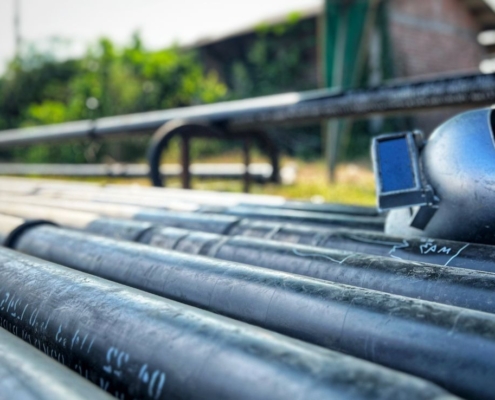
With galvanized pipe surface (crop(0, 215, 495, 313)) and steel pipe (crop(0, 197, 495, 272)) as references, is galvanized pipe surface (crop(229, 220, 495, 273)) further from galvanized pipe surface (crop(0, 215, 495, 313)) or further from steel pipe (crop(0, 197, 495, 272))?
galvanized pipe surface (crop(0, 215, 495, 313))

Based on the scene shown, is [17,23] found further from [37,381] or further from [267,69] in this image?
[37,381]

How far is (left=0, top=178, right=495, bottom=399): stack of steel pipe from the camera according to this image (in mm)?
582

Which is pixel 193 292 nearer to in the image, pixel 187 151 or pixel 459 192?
pixel 459 192

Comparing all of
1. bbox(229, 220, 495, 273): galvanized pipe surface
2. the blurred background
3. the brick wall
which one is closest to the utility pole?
the blurred background

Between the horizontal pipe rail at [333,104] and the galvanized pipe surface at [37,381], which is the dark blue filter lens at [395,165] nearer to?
the galvanized pipe surface at [37,381]

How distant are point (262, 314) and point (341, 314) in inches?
5.6

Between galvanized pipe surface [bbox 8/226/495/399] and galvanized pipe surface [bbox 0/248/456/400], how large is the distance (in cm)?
10

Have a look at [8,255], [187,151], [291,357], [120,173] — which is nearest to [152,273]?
[8,255]

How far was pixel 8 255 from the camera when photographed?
3.82 feet

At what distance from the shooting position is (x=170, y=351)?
25.6 inches

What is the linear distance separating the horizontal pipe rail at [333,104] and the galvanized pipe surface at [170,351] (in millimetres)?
1839

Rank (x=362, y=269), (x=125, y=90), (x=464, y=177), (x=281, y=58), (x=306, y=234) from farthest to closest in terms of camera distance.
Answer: (x=281, y=58) < (x=125, y=90) < (x=306, y=234) < (x=464, y=177) < (x=362, y=269)

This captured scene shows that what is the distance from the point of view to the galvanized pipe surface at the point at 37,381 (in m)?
0.58

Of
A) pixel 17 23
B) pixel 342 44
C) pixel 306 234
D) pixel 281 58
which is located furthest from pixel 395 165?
pixel 17 23
